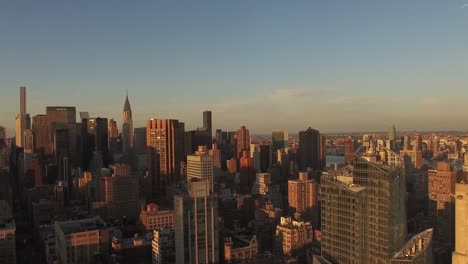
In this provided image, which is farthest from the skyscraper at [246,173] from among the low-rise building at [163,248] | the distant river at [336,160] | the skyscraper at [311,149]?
the low-rise building at [163,248]

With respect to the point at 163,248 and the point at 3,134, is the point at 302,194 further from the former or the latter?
the point at 3,134

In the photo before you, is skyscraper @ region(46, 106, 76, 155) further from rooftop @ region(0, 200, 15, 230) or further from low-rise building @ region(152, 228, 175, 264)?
low-rise building @ region(152, 228, 175, 264)

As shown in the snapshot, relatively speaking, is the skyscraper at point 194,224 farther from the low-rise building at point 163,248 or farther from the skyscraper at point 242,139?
the skyscraper at point 242,139

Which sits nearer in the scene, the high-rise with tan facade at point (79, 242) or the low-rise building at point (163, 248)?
the low-rise building at point (163, 248)

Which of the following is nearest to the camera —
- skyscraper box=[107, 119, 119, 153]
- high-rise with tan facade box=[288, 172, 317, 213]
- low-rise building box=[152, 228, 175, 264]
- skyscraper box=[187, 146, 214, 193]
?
low-rise building box=[152, 228, 175, 264]

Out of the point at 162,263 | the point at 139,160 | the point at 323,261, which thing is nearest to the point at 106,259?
the point at 162,263

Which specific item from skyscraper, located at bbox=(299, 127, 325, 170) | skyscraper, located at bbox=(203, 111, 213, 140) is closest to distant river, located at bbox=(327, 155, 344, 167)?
skyscraper, located at bbox=(299, 127, 325, 170)

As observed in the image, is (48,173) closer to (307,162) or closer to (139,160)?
(139,160)
